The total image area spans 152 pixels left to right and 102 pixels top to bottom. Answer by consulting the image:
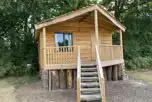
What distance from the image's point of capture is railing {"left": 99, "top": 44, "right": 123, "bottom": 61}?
41.5 feet

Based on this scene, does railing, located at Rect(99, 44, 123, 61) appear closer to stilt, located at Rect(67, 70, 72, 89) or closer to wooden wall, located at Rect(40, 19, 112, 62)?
wooden wall, located at Rect(40, 19, 112, 62)

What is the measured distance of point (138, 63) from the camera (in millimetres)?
23062

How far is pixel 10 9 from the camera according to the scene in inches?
754

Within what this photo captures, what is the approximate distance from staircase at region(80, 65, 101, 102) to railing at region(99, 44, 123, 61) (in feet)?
5.96

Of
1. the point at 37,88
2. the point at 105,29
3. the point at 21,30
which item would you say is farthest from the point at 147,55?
the point at 37,88

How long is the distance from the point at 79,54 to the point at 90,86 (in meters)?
2.50

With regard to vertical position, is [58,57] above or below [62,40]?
below

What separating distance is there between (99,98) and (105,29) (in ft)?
28.9

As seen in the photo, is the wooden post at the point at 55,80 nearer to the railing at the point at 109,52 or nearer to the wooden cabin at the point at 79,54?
the wooden cabin at the point at 79,54

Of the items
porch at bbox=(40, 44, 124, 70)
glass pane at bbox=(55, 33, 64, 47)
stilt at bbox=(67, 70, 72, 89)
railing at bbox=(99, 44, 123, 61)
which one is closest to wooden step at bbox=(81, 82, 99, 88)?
porch at bbox=(40, 44, 124, 70)

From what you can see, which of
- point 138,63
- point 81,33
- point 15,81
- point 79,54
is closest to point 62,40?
point 81,33

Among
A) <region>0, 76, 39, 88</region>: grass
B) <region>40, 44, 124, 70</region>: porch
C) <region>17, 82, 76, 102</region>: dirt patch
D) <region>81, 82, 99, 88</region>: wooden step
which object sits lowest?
<region>17, 82, 76, 102</region>: dirt patch

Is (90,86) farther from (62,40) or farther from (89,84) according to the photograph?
(62,40)

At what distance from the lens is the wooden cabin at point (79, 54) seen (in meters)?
10.1
